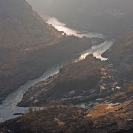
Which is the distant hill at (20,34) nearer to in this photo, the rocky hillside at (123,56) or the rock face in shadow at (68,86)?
the rocky hillside at (123,56)

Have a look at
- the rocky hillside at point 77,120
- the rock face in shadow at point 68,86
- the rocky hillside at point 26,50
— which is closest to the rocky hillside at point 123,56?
the rock face in shadow at point 68,86

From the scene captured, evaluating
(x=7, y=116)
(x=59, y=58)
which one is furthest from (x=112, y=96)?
(x=59, y=58)

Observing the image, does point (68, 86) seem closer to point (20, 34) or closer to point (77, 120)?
point (77, 120)

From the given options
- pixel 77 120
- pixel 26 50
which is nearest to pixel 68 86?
pixel 77 120

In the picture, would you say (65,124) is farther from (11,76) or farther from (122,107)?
(11,76)

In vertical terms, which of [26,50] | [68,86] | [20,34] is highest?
[20,34]
